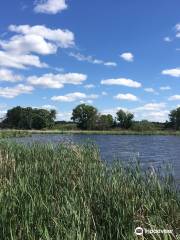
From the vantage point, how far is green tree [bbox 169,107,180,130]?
463 feet

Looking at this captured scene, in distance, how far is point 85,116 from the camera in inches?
5571

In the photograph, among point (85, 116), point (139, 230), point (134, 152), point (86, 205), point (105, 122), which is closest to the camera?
point (139, 230)

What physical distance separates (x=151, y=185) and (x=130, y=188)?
0.66 meters

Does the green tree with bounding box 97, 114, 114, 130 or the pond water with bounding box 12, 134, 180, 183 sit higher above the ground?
the green tree with bounding box 97, 114, 114, 130

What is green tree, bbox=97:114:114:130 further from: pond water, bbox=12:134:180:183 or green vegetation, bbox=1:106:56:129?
pond water, bbox=12:134:180:183

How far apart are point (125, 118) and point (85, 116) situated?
13.0 m

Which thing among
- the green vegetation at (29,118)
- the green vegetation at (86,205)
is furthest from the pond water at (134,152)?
the green vegetation at (29,118)

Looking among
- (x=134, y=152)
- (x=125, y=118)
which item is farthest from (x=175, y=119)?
(x=134, y=152)

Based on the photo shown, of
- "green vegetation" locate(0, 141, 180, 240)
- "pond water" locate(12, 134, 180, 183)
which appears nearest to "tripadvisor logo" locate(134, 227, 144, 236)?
"green vegetation" locate(0, 141, 180, 240)

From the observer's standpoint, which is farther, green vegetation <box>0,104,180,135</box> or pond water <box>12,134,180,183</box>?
green vegetation <box>0,104,180,135</box>

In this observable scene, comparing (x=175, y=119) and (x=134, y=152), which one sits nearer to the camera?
(x=134, y=152)

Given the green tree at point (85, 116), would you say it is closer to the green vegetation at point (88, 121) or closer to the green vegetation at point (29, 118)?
the green vegetation at point (88, 121)

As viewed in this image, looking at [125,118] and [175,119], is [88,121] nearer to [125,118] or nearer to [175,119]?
[125,118]

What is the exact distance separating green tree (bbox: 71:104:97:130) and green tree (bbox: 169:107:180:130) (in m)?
25.4
